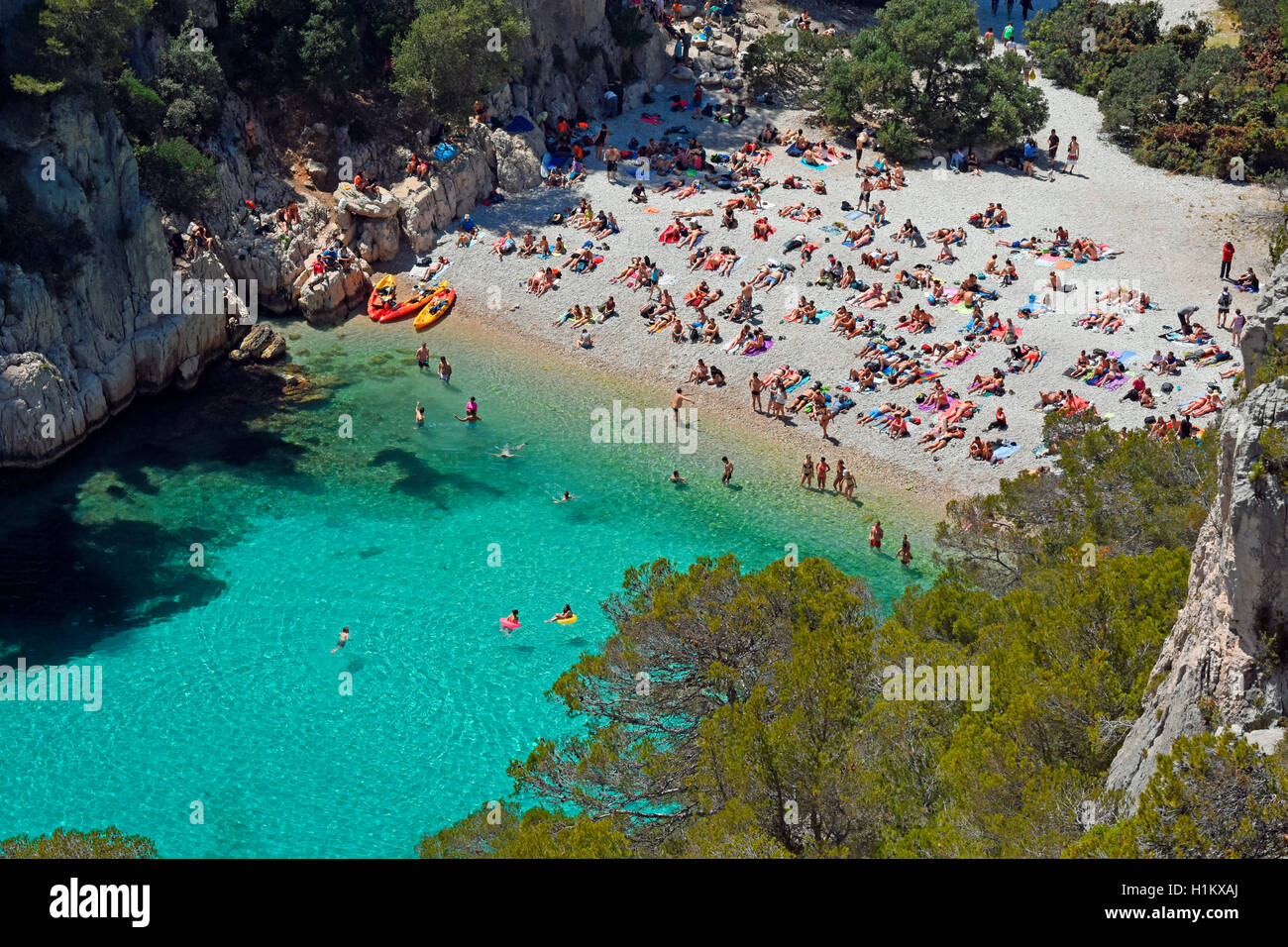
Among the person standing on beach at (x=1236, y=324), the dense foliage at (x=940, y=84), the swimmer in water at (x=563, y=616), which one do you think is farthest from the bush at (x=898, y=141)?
the swimmer in water at (x=563, y=616)

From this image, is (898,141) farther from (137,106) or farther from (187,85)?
(137,106)

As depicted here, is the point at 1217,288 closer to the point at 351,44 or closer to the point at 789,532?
the point at 789,532

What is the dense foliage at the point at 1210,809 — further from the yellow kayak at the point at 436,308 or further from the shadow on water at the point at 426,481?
the yellow kayak at the point at 436,308

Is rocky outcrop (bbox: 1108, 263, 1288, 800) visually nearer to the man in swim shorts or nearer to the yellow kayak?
the yellow kayak

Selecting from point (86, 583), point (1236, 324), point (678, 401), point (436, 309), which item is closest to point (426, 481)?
point (678, 401)
